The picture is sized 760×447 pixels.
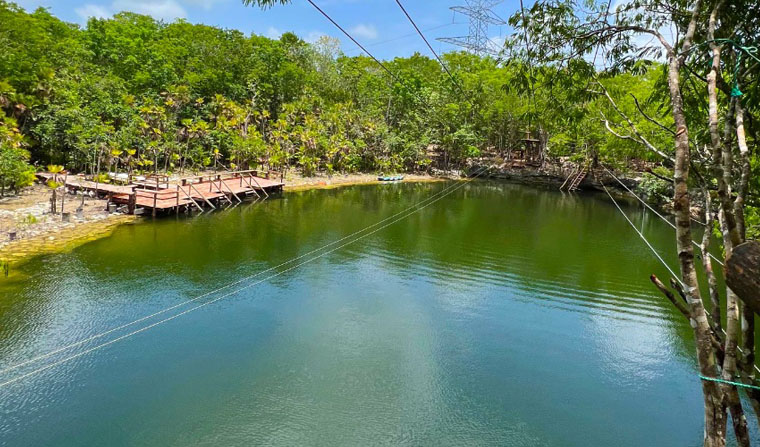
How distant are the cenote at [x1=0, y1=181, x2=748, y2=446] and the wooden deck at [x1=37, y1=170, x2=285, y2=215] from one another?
255 centimetres

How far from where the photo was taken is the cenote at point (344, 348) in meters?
6.75

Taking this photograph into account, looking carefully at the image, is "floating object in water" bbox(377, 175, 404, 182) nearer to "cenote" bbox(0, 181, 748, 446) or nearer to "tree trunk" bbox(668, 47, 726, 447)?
"cenote" bbox(0, 181, 748, 446)

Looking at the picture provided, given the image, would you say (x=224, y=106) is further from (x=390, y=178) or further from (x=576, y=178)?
(x=576, y=178)

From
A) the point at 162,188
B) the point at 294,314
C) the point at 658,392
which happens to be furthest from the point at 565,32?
the point at 162,188

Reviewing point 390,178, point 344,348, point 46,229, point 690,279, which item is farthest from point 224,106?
point 690,279

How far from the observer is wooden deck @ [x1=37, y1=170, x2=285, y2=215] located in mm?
18486

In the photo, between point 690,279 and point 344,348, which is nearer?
point 690,279

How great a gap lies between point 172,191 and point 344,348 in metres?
14.3

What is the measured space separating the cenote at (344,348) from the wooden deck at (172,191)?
100 inches

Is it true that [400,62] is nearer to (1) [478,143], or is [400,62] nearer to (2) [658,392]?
(1) [478,143]

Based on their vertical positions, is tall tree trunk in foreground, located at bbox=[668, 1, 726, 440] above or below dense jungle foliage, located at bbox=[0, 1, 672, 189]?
below

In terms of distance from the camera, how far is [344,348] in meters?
8.85

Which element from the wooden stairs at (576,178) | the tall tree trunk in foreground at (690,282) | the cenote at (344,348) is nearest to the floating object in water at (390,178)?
the wooden stairs at (576,178)

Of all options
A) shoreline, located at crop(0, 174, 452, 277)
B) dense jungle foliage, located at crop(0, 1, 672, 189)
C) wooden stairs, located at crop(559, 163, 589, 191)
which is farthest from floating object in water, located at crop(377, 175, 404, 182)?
shoreline, located at crop(0, 174, 452, 277)
